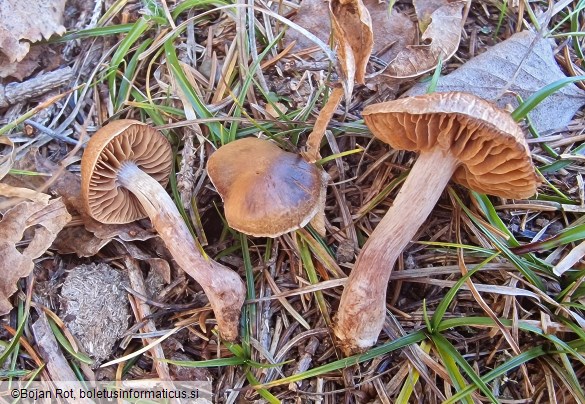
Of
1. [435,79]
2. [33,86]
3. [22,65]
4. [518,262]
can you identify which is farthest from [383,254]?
[22,65]

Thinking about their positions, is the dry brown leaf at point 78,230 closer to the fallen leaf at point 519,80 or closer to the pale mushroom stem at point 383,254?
the pale mushroom stem at point 383,254

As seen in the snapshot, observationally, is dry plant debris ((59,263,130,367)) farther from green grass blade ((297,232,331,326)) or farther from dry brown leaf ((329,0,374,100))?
dry brown leaf ((329,0,374,100))

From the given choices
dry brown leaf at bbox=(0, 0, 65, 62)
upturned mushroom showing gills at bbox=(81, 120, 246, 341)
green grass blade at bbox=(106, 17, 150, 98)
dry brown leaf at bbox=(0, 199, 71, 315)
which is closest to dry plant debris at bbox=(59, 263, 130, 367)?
dry brown leaf at bbox=(0, 199, 71, 315)

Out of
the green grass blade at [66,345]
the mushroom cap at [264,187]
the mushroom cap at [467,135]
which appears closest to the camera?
the mushroom cap at [467,135]

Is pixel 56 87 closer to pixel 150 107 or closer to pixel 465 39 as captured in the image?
pixel 150 107

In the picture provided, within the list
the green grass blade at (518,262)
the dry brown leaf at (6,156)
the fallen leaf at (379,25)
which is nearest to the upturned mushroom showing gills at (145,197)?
the dry brown leaf at (6,156)
